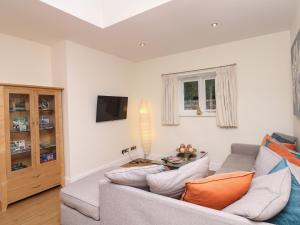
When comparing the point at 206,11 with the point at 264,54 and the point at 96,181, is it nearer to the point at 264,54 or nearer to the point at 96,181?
the point at 264,54

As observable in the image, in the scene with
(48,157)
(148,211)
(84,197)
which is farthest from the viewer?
(48,157)

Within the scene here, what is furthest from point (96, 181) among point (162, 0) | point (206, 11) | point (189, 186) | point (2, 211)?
point (206, 11)

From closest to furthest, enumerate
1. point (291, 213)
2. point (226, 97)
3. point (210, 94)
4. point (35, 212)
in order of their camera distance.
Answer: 1. point (291, 213)
2. point (35, 212)
3. point (226, 97)
4. point (210, 94)

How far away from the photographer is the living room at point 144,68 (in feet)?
7.88

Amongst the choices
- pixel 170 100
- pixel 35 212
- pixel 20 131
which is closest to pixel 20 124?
pixel 20 131

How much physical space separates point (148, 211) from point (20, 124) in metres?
2.46

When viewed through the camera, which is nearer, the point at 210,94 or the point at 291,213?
the point at 291,213

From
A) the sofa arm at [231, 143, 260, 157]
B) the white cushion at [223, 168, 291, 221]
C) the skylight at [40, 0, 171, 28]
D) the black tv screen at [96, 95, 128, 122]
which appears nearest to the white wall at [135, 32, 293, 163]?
the sofa arm at [231, 143, 260, 157]

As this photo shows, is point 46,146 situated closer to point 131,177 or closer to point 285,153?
point 131,177

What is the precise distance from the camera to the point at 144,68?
4617 mm

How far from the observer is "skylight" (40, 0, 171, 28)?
227 centimetres

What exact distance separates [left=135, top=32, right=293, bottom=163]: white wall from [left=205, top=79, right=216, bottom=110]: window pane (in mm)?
289

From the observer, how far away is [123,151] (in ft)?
14.3

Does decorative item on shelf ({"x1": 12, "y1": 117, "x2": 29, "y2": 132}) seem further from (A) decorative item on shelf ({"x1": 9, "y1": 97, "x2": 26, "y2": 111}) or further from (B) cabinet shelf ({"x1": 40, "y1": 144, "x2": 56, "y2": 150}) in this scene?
(B) cabinet shelf ({"x1": 40, "y1": 144, "x2": 56, "y2": 150})
